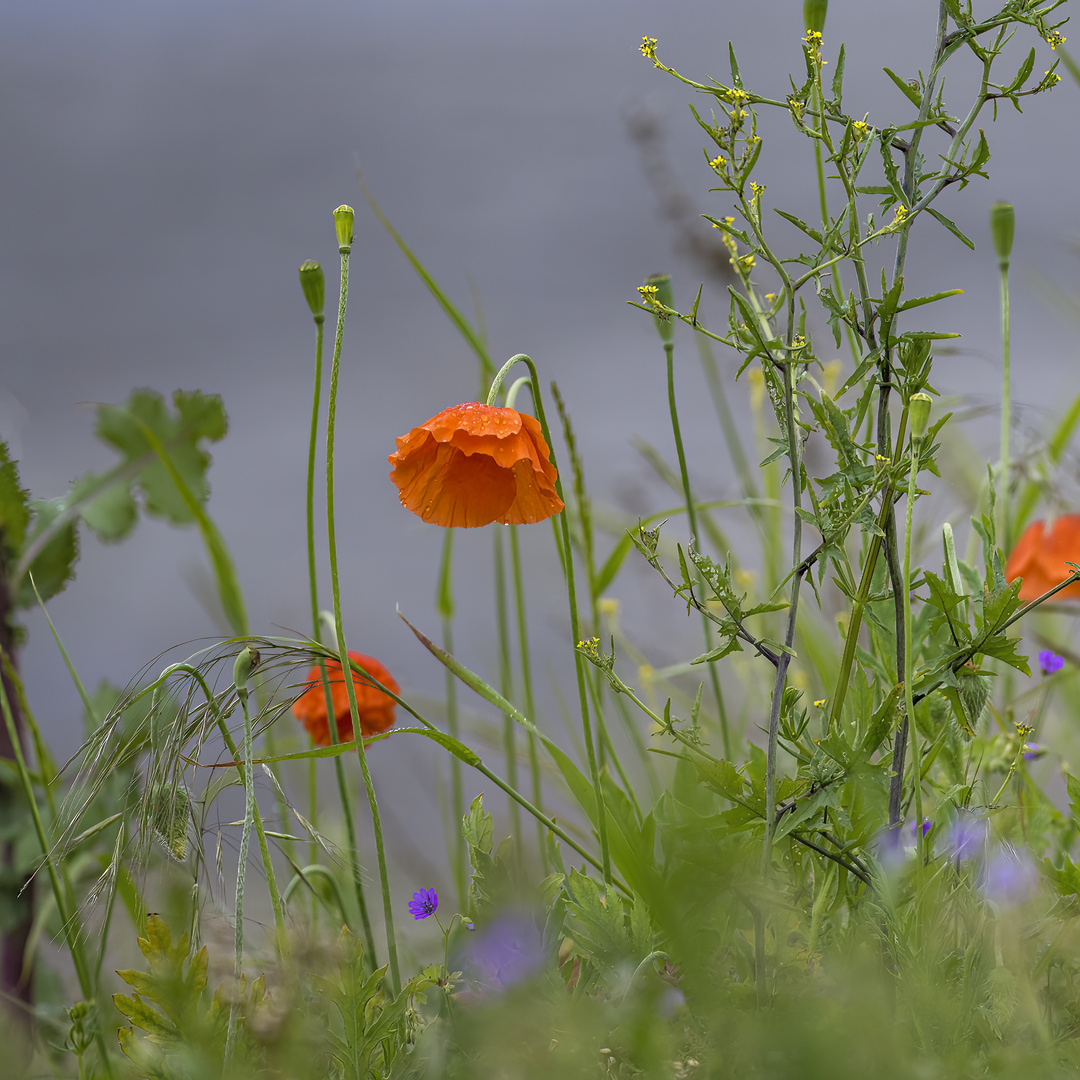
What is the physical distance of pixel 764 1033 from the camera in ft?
0.87

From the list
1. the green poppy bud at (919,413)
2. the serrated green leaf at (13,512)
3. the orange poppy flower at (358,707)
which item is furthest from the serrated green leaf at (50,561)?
the green poppy bud at (919,413)

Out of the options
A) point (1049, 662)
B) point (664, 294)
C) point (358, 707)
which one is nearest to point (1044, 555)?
point (1049, 662)

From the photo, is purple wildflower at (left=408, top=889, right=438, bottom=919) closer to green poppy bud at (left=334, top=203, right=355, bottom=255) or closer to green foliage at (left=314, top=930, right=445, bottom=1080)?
green foliage at (left=314, top=930, right=445, bottom=1080)

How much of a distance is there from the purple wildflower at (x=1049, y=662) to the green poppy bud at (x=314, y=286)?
57cm

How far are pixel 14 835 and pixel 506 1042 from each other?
57cm

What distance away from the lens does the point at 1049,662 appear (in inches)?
29.5

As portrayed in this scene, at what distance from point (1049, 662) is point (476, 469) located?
1.54 ft

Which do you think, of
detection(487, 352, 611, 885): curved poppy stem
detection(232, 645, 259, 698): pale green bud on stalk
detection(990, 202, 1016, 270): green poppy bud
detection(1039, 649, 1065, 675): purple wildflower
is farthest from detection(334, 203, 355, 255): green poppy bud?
detection(1039, 649, 1065, 675): purple wildflower

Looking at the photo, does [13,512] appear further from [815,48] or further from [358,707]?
[815,48]

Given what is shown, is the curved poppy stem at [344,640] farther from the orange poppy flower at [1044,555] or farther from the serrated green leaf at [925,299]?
the orange poppy flower at [1044,555]

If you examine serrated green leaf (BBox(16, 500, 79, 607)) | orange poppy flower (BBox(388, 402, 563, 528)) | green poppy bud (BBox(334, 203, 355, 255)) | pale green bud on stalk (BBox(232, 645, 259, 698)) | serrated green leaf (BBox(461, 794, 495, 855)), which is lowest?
serrated green leaf (BBox(461, 794, 495, 855))

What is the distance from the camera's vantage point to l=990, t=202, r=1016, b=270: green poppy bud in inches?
27.3

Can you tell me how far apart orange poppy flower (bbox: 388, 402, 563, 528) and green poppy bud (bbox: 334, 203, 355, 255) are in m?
0.10

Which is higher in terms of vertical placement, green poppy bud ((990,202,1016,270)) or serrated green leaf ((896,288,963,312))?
green poppy bud ((990,202,1016,270))
